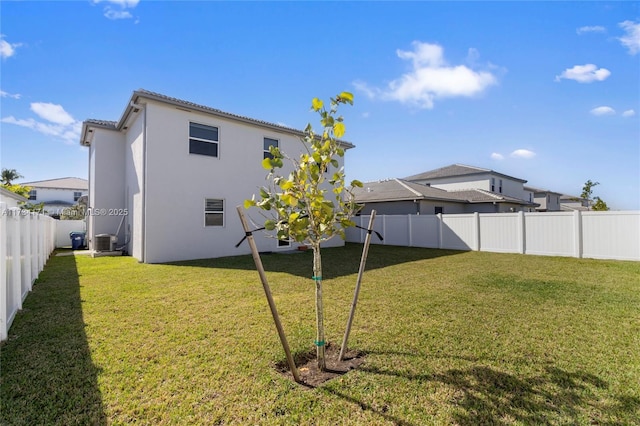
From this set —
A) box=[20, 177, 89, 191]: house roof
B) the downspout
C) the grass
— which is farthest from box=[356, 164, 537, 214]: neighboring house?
box=[20, 177, 89, 191]: house roof

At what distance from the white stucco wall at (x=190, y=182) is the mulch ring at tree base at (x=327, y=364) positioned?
26.2ft

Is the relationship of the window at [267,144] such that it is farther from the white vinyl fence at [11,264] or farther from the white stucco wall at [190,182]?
the white vinyl fence at [11,264]

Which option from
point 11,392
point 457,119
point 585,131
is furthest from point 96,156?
point 585,131

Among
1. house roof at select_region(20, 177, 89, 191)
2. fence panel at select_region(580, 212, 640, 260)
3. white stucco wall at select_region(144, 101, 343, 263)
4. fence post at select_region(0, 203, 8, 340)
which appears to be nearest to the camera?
fence post at select_region(0, 203, 8, 340)

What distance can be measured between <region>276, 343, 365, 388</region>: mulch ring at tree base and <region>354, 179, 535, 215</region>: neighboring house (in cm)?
1617

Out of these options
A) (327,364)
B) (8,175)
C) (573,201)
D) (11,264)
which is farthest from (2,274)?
(573,201)

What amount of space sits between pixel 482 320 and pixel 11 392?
5.61m

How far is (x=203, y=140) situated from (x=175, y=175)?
1789 mm

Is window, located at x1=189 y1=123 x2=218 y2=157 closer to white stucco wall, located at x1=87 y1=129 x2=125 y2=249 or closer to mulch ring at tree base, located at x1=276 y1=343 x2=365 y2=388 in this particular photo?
white stucco wall, located at x1=87 y1=129 x2=125 y2=249

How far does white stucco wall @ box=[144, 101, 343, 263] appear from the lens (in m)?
10.2

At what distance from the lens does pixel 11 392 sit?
2629 millimetres

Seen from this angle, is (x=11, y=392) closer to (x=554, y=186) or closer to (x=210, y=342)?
(x=210, y=342)

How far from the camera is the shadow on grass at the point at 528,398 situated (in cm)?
230

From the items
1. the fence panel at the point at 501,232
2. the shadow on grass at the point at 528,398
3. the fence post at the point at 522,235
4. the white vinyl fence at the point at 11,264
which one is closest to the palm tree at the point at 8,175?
the white vinyl fence at the point at 11,264
